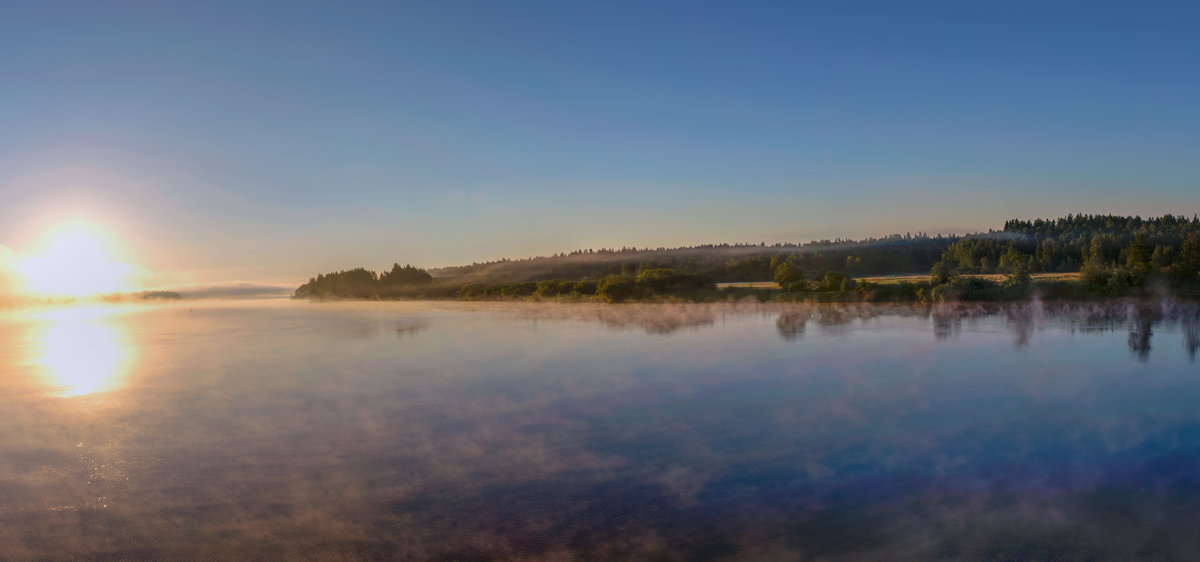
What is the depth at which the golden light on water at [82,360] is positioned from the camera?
29.9 meters

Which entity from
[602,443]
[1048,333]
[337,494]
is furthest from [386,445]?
[1048,333]

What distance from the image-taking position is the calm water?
1167cm

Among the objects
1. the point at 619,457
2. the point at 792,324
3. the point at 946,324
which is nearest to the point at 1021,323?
the point at 946,324

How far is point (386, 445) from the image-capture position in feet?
59.6

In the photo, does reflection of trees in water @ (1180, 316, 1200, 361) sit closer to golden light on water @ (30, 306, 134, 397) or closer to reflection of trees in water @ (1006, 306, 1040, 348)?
reflection of trees in water @ (1006, 306, 1040, 348)

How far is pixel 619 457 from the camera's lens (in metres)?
16.7

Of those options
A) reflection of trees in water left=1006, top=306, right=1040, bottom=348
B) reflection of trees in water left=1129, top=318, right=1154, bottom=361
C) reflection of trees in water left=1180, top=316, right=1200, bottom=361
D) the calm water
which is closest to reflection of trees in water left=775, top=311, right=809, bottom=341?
the calm water

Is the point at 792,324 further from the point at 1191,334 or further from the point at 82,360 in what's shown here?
the point at 82,360

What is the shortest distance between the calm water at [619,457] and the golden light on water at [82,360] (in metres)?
0.39

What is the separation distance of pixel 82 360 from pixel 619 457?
38.0 meters

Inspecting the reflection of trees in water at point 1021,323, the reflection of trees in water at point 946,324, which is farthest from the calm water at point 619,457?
the reflection of trees in water at point 946,324

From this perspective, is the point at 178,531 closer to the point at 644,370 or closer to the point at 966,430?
the point at 966,430

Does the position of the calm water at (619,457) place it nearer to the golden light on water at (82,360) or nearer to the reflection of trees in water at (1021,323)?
the golden light on water at (82,360)

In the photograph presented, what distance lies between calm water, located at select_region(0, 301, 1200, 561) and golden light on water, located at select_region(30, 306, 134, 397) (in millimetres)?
387
